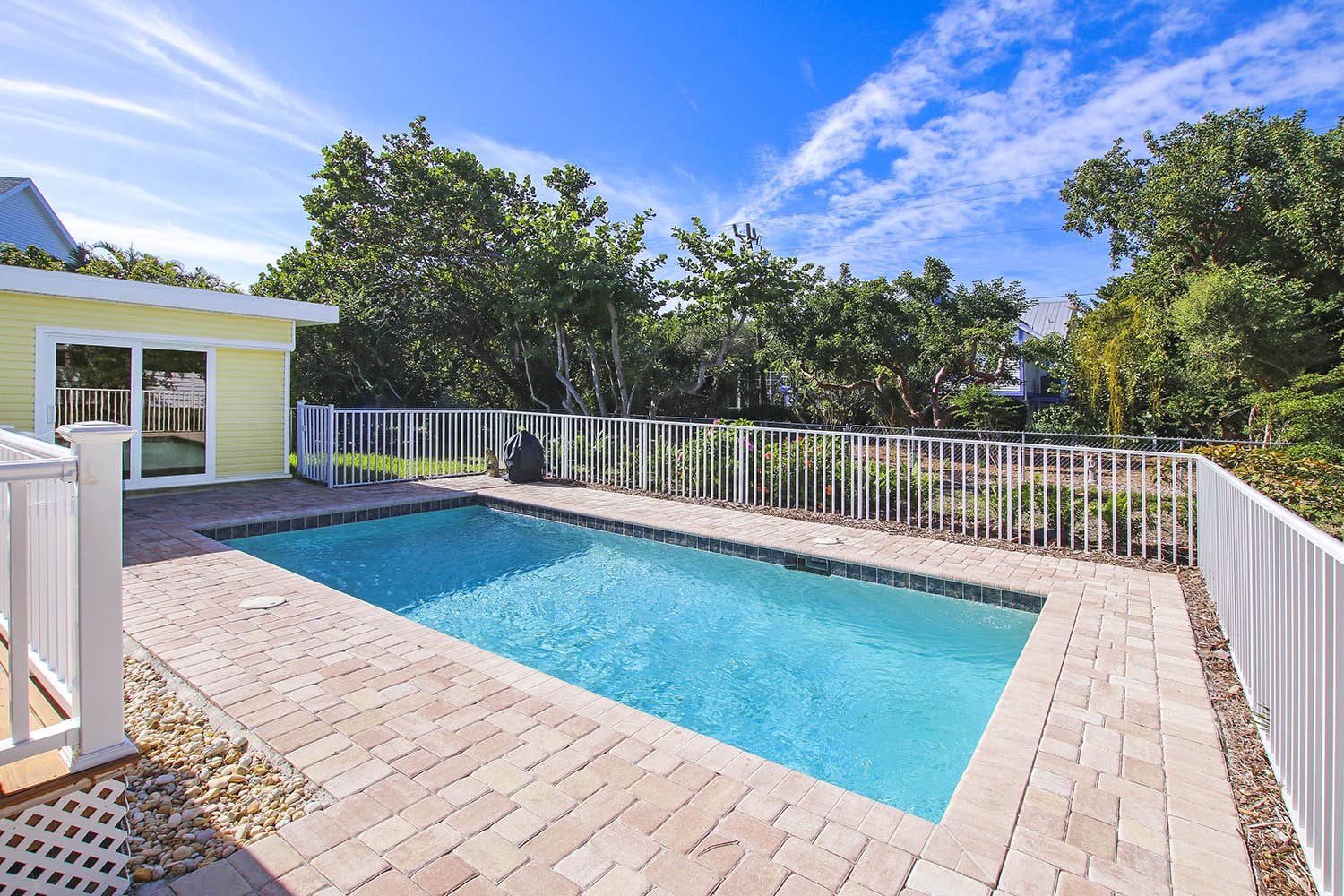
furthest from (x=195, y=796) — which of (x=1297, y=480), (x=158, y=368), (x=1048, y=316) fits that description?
(x=1048, y=316)

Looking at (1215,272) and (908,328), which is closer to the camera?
(1215,272)

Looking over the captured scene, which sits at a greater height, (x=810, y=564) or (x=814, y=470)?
(x=814, y=470)

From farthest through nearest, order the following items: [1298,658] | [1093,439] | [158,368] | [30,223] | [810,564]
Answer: [30,223], [1093,439], [158,368], [810,564], [1298,658]

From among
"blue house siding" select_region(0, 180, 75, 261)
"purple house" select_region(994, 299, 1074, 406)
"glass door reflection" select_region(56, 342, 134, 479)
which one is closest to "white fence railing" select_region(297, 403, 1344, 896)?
"glass door reflection" select_region(56, 342, 134, 479)

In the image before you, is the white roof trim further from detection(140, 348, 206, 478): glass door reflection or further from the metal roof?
the metal roof

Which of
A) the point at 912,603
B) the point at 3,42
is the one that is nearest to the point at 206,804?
the point at 912,603

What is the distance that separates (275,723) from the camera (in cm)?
284

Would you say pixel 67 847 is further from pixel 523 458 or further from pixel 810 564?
pixel 523 458

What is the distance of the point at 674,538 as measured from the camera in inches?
288

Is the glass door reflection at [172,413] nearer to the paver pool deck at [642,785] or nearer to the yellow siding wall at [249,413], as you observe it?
the yellow siding wall at [249,413]

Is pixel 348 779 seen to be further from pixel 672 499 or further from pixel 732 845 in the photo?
pixel 672 499

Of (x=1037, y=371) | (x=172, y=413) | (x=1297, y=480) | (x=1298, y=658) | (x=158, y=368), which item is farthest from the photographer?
(x=1037, y=371)

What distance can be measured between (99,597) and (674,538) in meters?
5.72

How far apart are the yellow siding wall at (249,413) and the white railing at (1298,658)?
11.6 meters
